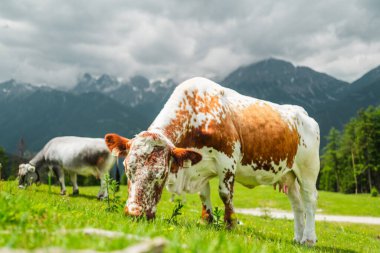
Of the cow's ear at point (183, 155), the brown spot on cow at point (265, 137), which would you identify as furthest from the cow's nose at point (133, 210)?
the brown spot on cow at point (265, 137)

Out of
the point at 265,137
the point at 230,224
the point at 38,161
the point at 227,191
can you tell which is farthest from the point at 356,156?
the point at 227,191

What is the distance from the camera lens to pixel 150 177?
266 inches

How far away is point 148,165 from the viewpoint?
269 inches

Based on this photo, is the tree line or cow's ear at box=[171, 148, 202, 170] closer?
cow's ear at box=[171, 148, 202, 170]

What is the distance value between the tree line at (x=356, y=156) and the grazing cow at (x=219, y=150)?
63.2m

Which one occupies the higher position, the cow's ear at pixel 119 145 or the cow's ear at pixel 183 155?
the cow's ear at pixel 119 145

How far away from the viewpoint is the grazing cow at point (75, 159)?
2058cm

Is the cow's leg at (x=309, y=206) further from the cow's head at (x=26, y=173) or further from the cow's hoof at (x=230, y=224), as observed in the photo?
the cow's head at (x=26, y=173)

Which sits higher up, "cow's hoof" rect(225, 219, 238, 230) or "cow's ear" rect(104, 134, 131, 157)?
"cow's ear" rect(104, 134, 131, 157)

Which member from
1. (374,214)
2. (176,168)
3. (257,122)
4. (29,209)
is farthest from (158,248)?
(374,214)

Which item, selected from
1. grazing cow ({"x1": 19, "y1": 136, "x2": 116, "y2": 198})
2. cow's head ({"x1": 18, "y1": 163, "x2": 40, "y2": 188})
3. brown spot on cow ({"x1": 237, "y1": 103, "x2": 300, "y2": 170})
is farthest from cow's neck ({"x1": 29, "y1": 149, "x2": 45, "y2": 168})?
brown spot on cow ({"x1": 237, "y1": 103, "x2": 300, "y2": 170})

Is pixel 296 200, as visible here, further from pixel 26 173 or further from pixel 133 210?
pixel 26 173

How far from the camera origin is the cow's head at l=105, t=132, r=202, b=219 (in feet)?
21.4

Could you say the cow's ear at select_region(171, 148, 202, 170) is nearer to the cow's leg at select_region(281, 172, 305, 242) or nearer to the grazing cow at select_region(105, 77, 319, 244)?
the grazing cow at select_region(105, 77, 319, 244)
